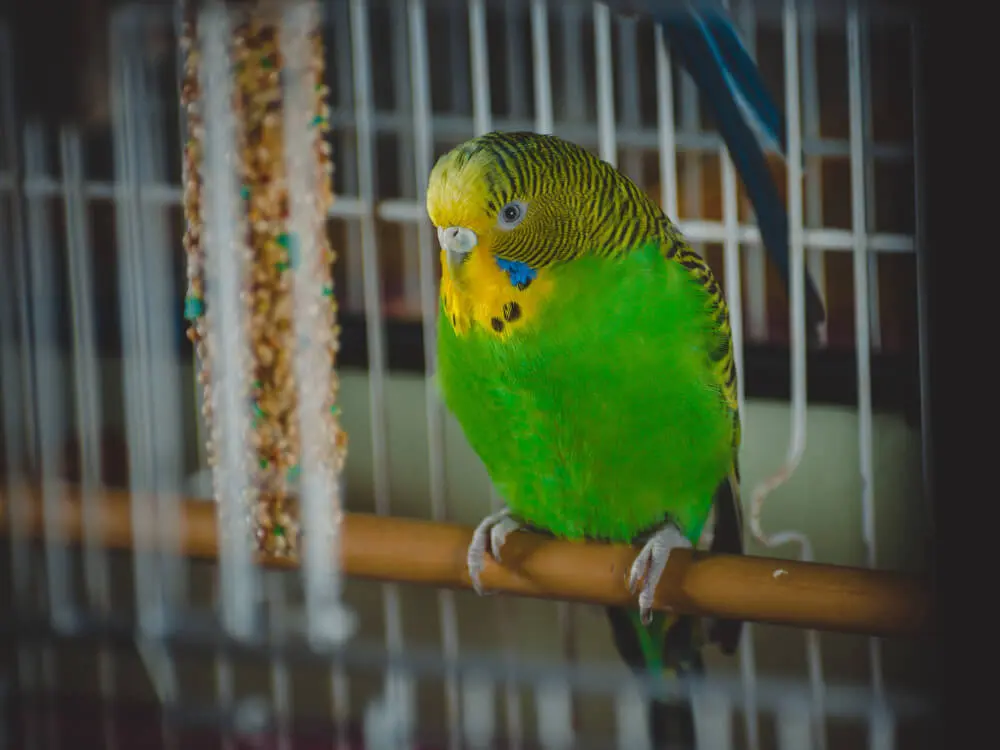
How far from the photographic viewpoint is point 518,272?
1196mm

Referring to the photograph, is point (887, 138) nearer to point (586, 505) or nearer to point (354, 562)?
point (586, 505)

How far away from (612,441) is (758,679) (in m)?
0.36

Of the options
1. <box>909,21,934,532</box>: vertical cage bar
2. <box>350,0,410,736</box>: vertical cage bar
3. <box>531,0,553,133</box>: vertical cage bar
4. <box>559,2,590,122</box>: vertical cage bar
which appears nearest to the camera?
<box>909,21,934,532</box>: vertical cage bar

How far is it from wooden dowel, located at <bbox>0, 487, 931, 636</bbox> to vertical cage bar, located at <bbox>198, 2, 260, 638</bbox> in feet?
0.11

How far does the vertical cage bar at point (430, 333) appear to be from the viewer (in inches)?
55.6

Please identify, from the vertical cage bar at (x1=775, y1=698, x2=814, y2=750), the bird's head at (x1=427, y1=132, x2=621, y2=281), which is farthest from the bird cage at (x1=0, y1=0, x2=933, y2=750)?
the bird's head at (x1=427, y1=132, x2=621, y2=281)

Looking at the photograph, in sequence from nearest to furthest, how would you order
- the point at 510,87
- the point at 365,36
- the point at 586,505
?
1. the point at 586,505
2. the point at 365,36
3. the point at 510,87

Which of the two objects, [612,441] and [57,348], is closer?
[612,441]

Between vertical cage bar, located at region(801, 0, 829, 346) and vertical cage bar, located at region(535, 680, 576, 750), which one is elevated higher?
vertical cage bar, located at region(801, 0, 829, 346)

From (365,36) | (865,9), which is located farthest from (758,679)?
(365,36)

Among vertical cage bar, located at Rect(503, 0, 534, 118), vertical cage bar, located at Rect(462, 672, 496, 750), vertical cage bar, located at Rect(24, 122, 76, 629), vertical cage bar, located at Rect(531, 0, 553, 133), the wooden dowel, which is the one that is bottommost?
vertical cage bar, located at Rect(462, 672, 496, 750)

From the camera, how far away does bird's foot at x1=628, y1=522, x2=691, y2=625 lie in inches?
47.7

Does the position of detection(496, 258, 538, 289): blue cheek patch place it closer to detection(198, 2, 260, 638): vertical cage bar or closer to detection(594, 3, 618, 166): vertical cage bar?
detection(594, 3, 618, 166): vertical cage bar

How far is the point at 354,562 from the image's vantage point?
1334 millimetres
